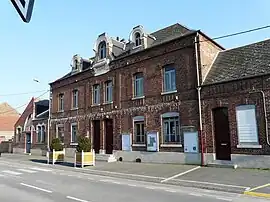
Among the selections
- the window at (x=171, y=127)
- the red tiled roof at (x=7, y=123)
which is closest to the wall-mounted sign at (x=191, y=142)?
the window at (x=171, y=127)

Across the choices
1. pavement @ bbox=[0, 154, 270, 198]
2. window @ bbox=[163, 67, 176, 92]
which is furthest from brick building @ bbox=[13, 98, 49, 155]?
window @ bbox=[163, 67, 176, 92]

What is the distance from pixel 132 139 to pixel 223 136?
6878 millimetres

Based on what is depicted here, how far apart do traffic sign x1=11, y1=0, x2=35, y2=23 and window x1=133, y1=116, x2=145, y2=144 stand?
1689 cm

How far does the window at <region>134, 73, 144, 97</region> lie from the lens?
64.7ft

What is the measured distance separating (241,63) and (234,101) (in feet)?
8.66

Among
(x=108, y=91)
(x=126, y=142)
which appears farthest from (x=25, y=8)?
(x=108, y=91)

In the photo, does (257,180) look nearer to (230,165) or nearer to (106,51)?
(230,165)

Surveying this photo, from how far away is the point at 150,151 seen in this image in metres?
18.2

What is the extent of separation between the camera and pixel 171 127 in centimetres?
1738

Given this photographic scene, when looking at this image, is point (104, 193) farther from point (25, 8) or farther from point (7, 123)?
point (7, 123)

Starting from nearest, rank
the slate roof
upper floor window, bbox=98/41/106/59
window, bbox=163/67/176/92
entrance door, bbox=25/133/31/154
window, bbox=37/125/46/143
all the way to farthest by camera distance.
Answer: the slate roof, window, bbox=163/67/176/92, upper floor window, bbox=98/41/106/59, window, bbox=37/125/46/143, entrance door, bbox=25/133/31/154

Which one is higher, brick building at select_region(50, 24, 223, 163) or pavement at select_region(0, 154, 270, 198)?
brick building at select_region(50, 24, 223, 163)

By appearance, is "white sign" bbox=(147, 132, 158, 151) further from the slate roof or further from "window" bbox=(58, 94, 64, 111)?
"window" bbox=(58, 94, 64, 111)

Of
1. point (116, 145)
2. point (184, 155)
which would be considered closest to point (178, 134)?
point (184, 155)
